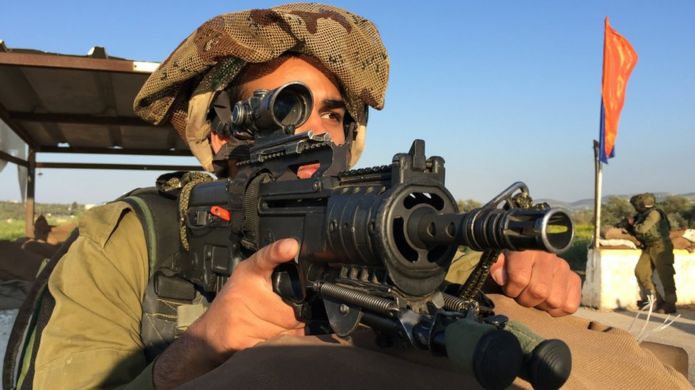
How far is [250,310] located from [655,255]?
36.9ft

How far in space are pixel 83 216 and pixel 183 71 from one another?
0.88 m

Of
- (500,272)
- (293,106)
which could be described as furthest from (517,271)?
(293,106)

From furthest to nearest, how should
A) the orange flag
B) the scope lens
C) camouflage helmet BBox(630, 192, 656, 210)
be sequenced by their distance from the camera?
camouflage helmet BBox(630, 192, 656, 210), the orange flag, the scope lens

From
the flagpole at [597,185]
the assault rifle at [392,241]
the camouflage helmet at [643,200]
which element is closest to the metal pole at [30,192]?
the assault rifle at [392,241]

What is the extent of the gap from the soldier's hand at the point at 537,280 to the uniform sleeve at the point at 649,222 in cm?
1040

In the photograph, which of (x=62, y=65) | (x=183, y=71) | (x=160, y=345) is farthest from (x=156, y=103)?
(x=62, y=65)

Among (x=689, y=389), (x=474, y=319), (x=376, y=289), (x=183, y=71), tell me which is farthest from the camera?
(x=183, y=71)

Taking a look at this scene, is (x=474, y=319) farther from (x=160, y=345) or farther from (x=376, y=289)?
(x=160, y=345)

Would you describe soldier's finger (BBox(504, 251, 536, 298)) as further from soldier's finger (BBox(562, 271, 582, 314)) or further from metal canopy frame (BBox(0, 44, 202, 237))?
metal canopy frame (BBox(0, 44, 202, 237))

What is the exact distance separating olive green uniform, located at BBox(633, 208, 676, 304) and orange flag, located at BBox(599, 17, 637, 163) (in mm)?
1713

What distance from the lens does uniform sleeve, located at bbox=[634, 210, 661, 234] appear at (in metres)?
10.8

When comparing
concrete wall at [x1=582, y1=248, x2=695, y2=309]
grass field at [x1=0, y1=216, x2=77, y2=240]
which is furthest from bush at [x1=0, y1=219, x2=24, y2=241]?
concrete wall at [x1=582, y1=248, x2=695, y2=309]

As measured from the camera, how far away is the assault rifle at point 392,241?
975 millimetres

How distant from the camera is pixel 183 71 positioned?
8.33 feet
